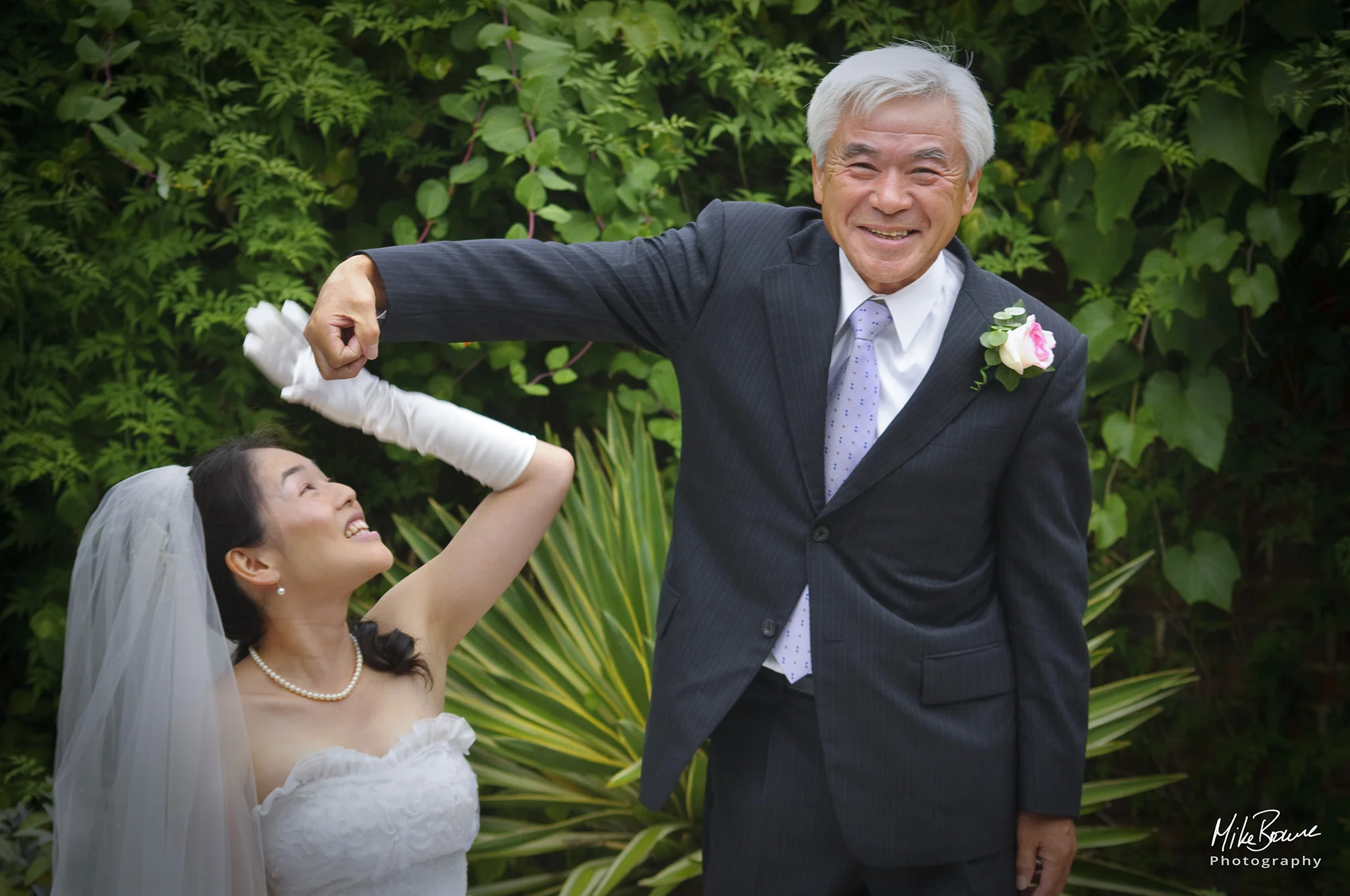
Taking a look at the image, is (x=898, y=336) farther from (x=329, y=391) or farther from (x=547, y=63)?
(x=547, y=63)

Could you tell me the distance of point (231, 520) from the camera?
1.89m

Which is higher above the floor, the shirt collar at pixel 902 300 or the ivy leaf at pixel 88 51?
the shirt collar at pixel 902 300

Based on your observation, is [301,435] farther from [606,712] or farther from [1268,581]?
[1268,581]

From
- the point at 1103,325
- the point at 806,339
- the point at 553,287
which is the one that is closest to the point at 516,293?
the point at 553,287

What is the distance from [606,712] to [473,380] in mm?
1001

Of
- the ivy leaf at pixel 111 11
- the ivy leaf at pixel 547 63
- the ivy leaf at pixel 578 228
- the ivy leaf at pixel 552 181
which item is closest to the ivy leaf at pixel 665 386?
the ivy leaf at pixel 578 228

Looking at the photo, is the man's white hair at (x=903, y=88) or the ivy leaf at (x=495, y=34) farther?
the ivy leaf at (x=495, y=34)

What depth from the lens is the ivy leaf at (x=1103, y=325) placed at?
3.17 meters

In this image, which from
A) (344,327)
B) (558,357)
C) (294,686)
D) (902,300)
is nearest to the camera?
(344,327)

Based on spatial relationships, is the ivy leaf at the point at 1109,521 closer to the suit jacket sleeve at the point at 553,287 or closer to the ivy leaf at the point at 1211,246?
the ivy leaf at the point at 1211,246

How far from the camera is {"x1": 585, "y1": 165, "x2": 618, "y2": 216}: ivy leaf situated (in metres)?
3.04

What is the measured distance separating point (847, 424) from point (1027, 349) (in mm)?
270

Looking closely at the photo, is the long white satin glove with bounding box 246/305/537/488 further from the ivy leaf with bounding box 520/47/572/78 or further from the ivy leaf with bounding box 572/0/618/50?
the ivy leaf with bounding box 572/0/618/50

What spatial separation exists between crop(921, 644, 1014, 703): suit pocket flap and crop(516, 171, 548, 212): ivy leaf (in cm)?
165
